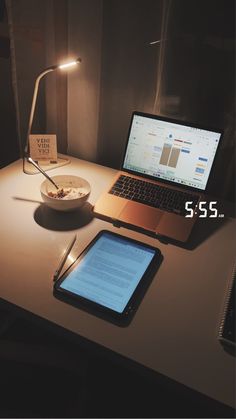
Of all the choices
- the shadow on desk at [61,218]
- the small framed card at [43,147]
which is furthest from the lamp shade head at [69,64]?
the shadow on desk at [61,218]

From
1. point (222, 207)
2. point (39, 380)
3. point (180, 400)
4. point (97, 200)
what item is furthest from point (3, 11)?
point (180, 400)

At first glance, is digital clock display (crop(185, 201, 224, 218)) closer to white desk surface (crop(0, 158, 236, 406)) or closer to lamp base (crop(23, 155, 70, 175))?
white desk surface (crop(0, 158, 236, 406))

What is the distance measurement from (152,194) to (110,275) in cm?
41

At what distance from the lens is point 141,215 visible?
1186 millimetres

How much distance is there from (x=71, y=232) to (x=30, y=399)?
465 millimetres

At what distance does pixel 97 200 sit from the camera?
1.26m

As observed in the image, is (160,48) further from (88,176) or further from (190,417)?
(190,417)

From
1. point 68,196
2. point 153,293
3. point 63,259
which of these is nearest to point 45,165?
point 68,196

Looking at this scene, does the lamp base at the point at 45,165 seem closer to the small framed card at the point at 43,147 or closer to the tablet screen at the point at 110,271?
the small framed card at the point at 43,147

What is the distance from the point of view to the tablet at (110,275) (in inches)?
34.5

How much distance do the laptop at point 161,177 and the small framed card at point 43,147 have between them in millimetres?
312

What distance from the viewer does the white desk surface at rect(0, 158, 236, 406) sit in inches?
30.9

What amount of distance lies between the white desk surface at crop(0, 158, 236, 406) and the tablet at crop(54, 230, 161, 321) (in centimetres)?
3

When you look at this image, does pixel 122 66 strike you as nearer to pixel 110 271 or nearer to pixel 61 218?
pixel 61 218
